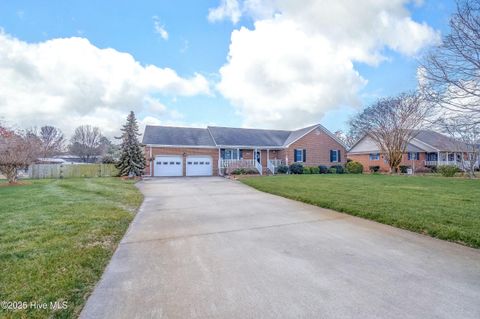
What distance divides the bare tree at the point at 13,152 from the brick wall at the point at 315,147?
67.1 ft

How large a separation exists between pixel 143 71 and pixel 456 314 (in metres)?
18.2

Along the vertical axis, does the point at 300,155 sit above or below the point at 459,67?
below

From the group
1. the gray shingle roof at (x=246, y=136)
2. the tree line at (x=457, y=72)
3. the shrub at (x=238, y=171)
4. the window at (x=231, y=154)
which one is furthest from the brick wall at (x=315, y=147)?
the tree line at (x=457, y=72)

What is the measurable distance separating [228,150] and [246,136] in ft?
10.3

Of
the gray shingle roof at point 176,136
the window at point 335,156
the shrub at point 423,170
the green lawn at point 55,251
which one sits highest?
the gray shingle roof at point 176,136

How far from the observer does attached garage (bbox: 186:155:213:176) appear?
22.6 meters

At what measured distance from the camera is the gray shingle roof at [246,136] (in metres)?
24.4

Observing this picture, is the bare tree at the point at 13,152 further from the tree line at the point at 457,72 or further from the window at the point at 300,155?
the window at the point at 300,155

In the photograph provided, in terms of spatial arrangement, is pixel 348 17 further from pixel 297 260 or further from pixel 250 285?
pixel 250 285

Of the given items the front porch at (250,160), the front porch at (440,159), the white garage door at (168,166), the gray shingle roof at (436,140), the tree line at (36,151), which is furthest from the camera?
the front porch at (440,159)

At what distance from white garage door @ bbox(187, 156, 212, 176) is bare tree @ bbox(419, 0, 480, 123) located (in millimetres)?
17926

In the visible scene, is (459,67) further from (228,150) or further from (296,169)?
(228,150)

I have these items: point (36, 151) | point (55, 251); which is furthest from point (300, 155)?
point (55, 251)

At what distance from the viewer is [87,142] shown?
5303 cm
